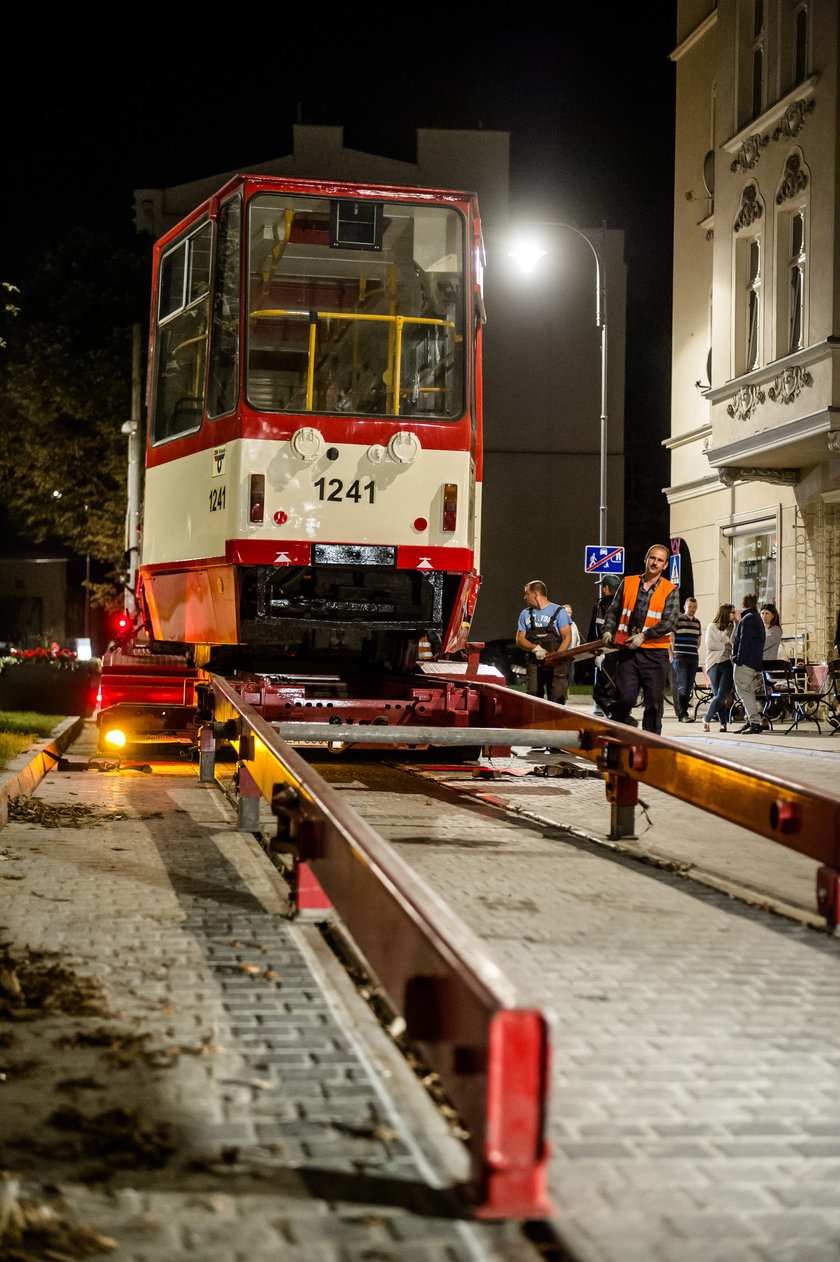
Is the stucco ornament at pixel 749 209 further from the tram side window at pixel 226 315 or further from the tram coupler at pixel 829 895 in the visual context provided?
the tram coupler at pixel 829 895

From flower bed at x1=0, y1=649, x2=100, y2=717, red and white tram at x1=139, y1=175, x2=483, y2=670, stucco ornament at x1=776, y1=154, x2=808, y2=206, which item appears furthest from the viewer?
stucco ornament at x1=776, y1=154, x2=808, y2=206

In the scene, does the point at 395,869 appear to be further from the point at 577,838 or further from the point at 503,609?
the point at 503,609

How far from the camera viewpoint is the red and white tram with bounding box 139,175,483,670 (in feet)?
34.5

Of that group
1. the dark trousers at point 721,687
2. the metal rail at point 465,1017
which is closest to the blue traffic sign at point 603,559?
the dark trousers at point 721,687

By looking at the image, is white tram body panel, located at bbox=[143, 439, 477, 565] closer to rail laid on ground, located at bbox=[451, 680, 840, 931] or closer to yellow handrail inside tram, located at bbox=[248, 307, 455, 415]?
yellow handrail inside tram, located at bbox=[248, 307, 455, 415]

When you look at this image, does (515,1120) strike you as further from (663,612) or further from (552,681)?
(552,681)

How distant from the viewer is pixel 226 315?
1078 centimetres

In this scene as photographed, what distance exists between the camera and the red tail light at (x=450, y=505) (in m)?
10.9

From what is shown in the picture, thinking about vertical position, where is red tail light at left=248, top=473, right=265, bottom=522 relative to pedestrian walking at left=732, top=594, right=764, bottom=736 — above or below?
above

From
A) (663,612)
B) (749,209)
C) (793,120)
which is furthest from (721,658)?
(663,612)

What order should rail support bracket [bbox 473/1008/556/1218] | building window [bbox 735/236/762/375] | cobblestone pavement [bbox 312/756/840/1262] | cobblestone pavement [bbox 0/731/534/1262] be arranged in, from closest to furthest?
rail support bracket [bbox 473/1008/556/1218], cobblestone pavement [bbox 0/731/534/1262], cobblestone pavement [bbox 312/756/840/1262], building window [bbox 735/236/762/375]

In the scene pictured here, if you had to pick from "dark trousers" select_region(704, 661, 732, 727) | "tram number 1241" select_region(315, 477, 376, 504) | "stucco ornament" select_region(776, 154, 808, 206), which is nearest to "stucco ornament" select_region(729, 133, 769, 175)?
"stucco ornament" select_region(776, 154, 808, 206)

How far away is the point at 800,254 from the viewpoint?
21188mm

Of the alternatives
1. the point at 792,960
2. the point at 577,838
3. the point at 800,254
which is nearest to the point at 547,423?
the point at 800,254
